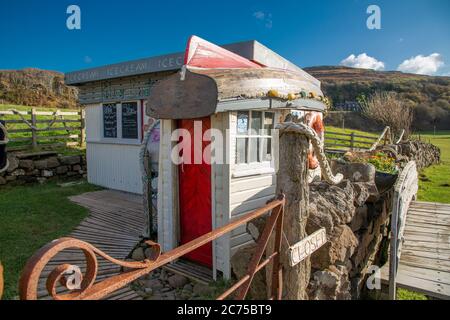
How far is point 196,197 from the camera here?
4.78m

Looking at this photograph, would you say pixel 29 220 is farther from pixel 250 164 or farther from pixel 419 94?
pixel 419 94

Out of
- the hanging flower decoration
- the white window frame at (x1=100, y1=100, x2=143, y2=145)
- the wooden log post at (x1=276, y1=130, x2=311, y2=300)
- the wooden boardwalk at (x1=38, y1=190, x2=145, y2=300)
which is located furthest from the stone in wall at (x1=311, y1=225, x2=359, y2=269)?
the white window frame at (x1=100, y1=100, x2=143, y2=145)

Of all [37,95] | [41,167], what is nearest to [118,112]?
[41,167]

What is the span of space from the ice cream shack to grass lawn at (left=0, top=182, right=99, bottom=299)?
2.21 m

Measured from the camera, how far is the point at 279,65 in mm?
6160

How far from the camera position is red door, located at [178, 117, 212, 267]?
459 cm

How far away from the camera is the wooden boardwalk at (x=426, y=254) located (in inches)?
169

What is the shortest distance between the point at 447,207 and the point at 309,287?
5.65 m

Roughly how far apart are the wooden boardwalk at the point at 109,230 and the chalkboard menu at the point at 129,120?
1824mm

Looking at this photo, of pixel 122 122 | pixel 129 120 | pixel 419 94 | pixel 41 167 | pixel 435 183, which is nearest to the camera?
pixel 129 120

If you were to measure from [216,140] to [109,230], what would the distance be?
3.41 metres

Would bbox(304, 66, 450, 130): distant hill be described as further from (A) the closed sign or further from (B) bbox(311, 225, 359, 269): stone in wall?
(A) the closed sign
